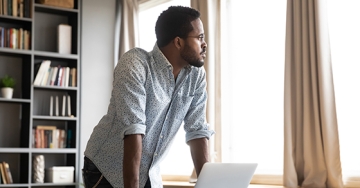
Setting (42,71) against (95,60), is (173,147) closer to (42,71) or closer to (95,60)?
(95,60)

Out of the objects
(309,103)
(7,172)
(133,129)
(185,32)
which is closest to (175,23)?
(185,32)

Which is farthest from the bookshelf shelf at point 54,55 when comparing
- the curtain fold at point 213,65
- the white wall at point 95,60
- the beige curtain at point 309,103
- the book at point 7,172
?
the beige curtain at point 309,103

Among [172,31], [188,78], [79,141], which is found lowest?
[79,141]

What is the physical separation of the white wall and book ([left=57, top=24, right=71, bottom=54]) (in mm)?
134

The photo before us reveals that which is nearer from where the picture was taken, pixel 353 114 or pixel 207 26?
pixel 353 114

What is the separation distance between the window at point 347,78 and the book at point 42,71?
104 inches

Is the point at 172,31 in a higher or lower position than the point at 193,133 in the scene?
higher

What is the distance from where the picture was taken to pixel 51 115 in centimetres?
505

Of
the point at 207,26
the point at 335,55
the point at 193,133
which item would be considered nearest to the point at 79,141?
the point at 207,26

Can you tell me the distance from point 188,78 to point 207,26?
2296 mm

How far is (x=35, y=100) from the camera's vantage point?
5.16m

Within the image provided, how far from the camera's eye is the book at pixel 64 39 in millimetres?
5176

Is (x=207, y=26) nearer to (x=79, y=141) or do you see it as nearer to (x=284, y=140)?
(x=284, y=140)

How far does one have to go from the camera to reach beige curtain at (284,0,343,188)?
3.33 meters
